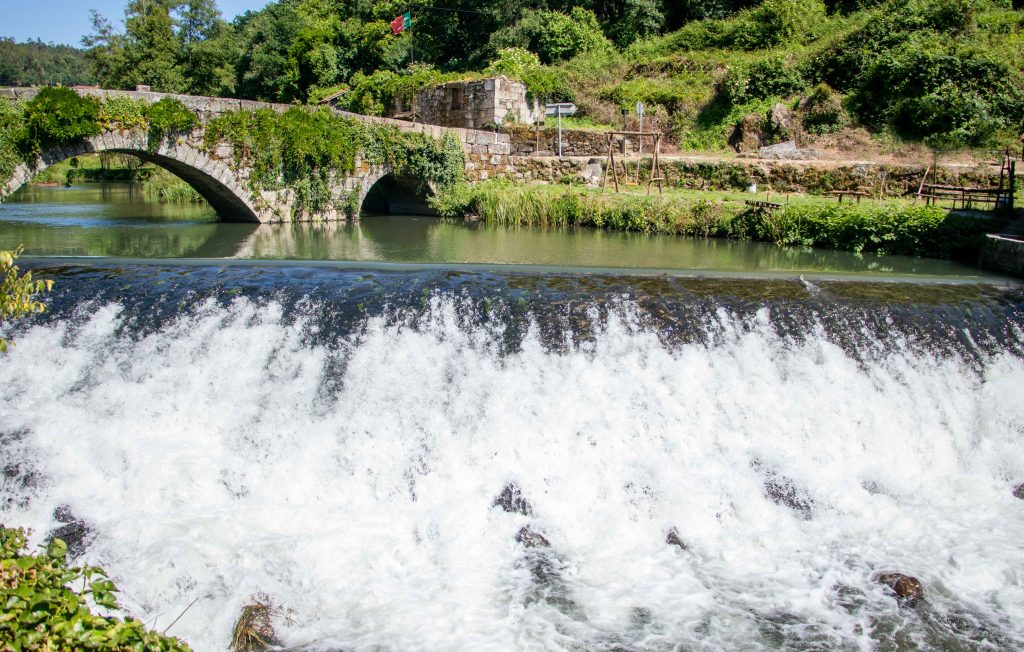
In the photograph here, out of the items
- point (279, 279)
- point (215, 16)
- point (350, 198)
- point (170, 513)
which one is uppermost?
point (215, 16)

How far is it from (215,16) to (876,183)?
168 ft

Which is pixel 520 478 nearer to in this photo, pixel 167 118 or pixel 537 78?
pixel 167 118

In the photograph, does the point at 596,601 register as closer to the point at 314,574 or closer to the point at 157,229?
the point at 314,574

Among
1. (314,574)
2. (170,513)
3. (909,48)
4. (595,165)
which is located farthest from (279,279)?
(909,48)

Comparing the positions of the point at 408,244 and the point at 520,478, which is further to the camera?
the point at 408,244

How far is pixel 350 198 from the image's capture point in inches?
734

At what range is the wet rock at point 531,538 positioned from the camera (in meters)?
5.36

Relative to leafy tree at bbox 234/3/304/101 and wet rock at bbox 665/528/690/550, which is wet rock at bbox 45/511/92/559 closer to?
wet rock at bbox 665/528/690/550

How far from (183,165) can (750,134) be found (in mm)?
15381

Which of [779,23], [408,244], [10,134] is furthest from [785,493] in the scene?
[779,23]

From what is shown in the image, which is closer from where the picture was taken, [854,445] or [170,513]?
[170,513]

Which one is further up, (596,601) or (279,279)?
(279,279)

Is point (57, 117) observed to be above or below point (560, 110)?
below

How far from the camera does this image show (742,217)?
14.9 meters
